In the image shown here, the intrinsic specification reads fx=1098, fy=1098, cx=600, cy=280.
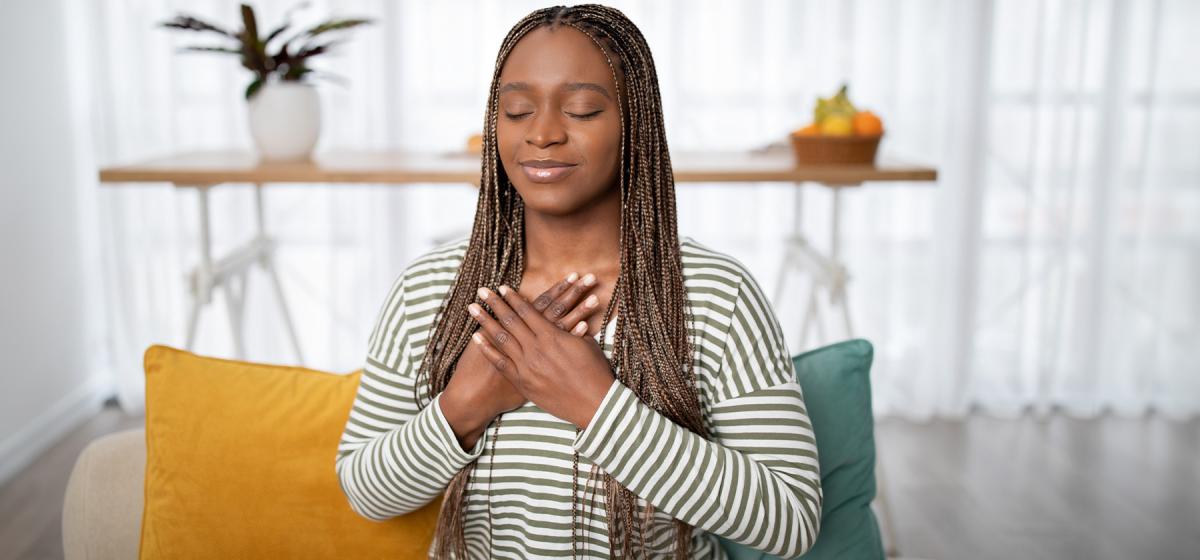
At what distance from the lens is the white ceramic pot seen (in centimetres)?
266

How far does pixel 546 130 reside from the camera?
3.65 feet

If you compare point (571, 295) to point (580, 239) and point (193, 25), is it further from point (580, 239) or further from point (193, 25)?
point (193, 25)

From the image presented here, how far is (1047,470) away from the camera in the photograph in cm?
320

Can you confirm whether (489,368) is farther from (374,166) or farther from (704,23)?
(704,23)

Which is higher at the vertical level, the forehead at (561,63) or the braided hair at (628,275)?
the forehead at (561,63)

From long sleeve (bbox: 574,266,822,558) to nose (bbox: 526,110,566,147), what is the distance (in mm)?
255

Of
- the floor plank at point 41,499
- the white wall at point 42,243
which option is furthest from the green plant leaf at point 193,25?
the floor plank at point 41,499

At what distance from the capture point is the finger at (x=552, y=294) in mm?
1182

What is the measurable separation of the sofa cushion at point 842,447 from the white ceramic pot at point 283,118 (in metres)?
1.65

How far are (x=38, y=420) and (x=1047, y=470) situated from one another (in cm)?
303

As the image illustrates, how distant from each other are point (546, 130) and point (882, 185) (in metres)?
2.76

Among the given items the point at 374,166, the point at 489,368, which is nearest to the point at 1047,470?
the point at 374,166

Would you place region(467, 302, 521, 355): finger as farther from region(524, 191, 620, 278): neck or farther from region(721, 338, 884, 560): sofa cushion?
region(721, 338, 884, 560): sofa cushion

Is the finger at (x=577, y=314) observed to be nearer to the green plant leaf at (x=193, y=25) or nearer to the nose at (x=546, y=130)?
the nose at (x=546, y=130)
